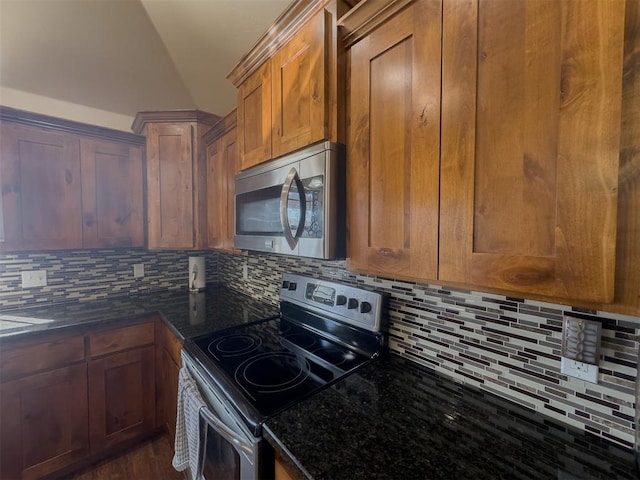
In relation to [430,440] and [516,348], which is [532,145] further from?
[430,440]

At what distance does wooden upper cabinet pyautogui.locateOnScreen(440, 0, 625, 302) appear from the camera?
0.47 meters

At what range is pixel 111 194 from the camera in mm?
1974

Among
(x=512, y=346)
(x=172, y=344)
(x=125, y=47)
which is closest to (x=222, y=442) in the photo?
(x=172, y=344)

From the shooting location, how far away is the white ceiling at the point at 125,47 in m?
1.70

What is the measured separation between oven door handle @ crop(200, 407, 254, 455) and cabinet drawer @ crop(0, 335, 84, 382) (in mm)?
1149

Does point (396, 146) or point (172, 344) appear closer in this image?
point (396, 146)

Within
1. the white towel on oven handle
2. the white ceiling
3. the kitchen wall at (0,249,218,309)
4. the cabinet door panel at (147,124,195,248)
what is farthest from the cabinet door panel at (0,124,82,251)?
the white towel on oven handle

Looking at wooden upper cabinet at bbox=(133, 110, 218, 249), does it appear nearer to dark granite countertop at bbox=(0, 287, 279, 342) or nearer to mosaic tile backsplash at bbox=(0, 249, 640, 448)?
dark granite countertop at bbox=(0, 287, 279, 342)

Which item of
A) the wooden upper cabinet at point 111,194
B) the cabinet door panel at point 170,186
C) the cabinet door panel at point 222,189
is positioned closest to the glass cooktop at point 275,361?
the cabinet door panel at point 222,189

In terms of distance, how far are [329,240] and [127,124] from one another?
2.45 m

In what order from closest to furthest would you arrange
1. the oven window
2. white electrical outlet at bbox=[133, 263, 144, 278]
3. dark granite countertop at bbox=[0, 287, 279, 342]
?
the oven window < dark granite countertop at bbox=[0, 287, 279, 342] < white electrical outlet at bbox=[133, 263, 144, 278]

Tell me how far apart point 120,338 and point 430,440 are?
6.28 ft

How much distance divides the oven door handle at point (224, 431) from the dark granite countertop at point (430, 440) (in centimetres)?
14

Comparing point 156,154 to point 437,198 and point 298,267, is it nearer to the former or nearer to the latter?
point 298,267
